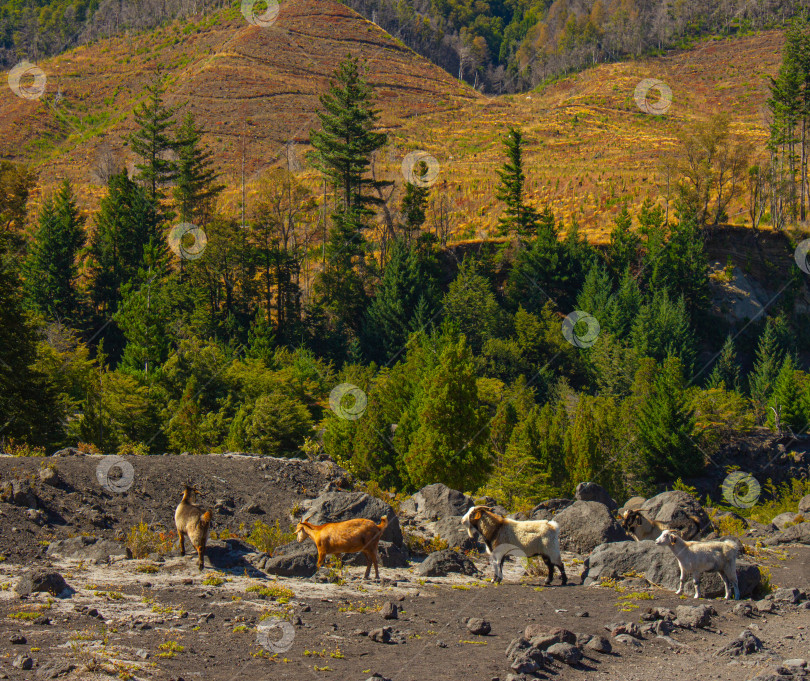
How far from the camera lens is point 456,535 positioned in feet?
58.0

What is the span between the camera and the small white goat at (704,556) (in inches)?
534

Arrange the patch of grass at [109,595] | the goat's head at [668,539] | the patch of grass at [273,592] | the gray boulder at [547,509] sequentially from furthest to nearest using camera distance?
the gray boulder at [547,509], the goat's head at [668,539], the patch of grass at [273,592], the patch of grass at [109,595]

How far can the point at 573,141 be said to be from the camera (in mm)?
118812

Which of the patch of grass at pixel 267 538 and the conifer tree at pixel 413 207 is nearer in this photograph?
the patch of grass at pixel 267 538

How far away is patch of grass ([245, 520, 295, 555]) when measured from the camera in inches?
594

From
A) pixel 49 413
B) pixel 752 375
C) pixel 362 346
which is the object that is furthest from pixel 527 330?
pixel 49 413

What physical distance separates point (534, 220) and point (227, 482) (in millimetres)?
61045

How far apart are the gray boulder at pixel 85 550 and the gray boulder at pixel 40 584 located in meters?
2.14

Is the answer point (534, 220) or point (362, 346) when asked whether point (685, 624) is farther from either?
point (534, 220)

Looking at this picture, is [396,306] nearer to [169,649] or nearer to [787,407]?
[787,407]

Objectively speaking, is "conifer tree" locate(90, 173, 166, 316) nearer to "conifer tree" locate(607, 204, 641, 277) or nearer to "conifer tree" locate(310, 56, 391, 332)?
"conifer tree" locate(310, 56, 391, 332)

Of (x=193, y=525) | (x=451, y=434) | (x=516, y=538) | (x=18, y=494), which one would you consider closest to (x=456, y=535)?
(x=516, y=538)

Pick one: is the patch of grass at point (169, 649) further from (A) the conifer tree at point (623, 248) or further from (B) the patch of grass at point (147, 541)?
(A) the conifer tree at point (623, 248)

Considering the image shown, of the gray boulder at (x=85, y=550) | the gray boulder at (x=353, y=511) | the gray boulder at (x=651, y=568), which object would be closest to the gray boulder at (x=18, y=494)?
the gray boulder at (x=85, y=550)
